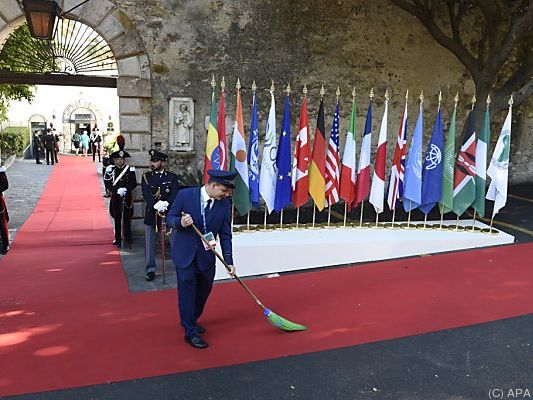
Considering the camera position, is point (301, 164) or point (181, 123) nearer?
point (301, 164)

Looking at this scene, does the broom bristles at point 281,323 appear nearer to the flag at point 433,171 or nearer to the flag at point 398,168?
the flag at point 398,168

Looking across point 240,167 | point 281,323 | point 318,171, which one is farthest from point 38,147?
point 281,323

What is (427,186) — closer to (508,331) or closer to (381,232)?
(381,232)

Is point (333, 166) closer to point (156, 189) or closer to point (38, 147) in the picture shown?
point (156, 189)

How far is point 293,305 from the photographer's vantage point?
530 centimetres

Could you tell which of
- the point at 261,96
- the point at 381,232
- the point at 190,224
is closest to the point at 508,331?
the point at 381,232

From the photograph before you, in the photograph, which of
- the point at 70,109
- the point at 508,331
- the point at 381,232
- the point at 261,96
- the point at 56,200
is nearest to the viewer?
the point at 508,331

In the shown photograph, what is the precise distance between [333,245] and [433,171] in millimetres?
1902

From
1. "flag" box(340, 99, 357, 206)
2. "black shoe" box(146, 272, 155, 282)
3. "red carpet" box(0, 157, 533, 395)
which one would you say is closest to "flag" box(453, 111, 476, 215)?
"red carpet" box(0, 157, 533, 395)

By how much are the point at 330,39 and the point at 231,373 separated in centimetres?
773

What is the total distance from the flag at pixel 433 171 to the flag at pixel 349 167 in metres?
1.07

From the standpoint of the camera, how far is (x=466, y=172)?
712 centimetres

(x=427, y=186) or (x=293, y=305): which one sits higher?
(x=427, y=186)

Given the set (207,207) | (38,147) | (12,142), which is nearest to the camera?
(207,207)
